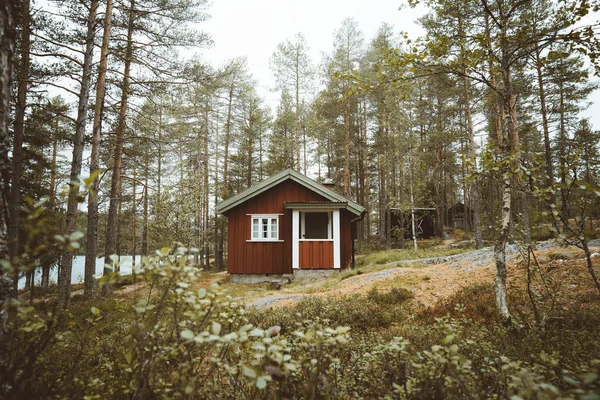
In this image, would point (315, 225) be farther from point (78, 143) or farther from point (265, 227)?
point (78, 143)

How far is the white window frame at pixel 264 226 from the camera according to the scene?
14.7 m

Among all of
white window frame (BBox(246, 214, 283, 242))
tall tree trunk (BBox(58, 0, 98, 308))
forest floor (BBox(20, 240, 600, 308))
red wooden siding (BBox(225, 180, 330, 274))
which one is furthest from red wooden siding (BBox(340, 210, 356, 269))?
tall tree trunk (BBox(58, 0, 98, 308))

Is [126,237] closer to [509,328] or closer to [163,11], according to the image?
[163,11]

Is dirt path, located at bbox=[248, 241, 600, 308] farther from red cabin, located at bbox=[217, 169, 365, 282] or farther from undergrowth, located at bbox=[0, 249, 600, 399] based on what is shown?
red cabin, located at bbox=[217, 169, 365, 282]

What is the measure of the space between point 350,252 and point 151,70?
39.4ft

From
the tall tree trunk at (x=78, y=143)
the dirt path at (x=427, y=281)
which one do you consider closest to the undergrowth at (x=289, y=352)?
the dirt path at (x=427, y=281)

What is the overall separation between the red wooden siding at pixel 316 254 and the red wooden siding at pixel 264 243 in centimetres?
80

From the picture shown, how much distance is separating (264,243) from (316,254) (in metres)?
2.60

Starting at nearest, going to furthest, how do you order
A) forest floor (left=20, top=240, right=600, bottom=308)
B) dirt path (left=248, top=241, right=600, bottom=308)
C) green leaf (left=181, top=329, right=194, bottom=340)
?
green leaf (left=181, top=329, right=194, bottom=340) < forest floor (left=20, top=240, right=600, bottom=308) < dirt path (left=248, top=241, right=600, bottom=308)

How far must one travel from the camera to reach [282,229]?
14.8 metres

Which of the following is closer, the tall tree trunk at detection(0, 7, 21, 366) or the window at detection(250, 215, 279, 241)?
the tall tree trunk at detection(0, 7, 21, 366)

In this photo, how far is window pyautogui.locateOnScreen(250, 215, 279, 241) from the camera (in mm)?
14695

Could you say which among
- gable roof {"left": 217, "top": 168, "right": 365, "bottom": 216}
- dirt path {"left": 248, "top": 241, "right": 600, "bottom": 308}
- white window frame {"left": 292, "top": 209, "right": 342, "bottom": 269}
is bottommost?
dirt path {"left": 248, "top": 241, "right": 600, "bottom": 308}

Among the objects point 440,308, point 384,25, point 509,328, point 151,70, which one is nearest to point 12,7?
point 509,328
